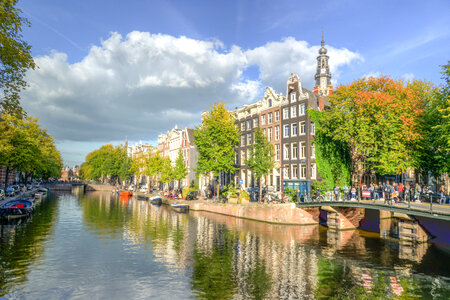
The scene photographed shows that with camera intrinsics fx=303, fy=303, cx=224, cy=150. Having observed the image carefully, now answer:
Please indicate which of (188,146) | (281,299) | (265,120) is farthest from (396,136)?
(188,146)

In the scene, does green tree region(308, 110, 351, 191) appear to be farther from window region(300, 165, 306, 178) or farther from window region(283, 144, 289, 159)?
window region(283, 144, 289, 159)

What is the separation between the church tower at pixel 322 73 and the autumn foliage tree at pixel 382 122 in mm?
74255

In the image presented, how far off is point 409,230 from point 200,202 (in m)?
35.2

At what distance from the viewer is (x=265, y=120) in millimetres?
60094

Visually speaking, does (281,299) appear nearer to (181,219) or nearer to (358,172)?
(181,219)

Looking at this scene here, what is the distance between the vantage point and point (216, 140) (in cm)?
5719

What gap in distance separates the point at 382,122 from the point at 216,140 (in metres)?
28.7

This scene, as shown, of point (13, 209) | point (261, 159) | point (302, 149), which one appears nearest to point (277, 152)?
point (302, 149)

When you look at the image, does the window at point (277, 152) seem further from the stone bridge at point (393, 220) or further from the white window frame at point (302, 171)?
the stone bridge at point (393, 220)

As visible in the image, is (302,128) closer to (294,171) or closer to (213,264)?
(294,171)

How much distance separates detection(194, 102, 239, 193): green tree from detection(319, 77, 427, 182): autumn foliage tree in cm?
2022

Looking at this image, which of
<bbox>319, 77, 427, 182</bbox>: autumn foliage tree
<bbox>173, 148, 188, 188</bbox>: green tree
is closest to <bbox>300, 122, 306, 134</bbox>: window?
<bbox>319, 77, 427, 182</bbox>: autumn foliage tree

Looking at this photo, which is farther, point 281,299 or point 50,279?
point 50,279

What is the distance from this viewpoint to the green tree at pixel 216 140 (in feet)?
184
